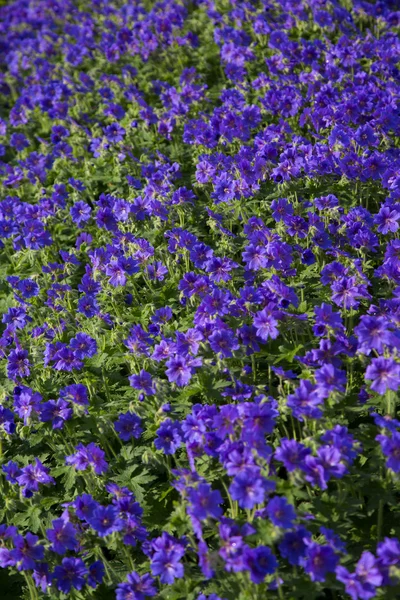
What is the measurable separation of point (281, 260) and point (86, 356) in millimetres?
1360

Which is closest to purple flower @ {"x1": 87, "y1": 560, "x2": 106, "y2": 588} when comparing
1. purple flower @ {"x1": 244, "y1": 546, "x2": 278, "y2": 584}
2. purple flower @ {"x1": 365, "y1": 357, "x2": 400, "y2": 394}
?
purple flower @ {"x1": 244, "y1": 546, "x2": 278, "y2": 584}

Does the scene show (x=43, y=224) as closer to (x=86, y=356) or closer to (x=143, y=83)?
(x=86, y=356)

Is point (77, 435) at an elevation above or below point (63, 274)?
below

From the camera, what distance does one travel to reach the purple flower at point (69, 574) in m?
3.62

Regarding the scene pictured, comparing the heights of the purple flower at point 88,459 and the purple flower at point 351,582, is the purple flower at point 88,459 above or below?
above

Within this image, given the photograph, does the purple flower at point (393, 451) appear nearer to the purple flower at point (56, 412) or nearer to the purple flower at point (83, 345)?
the purple flower at point (56, 412)

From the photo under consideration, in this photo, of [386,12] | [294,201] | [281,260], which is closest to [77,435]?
[281,260]

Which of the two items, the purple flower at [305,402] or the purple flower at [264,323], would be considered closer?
the purple flower at [305,402]

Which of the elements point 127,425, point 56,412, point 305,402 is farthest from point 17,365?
point 305,402

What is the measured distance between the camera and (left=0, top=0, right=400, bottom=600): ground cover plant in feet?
11.3

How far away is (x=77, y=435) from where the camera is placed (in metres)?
4.49

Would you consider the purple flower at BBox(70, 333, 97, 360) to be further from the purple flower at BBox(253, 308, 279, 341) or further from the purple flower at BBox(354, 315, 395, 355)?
the purple flower at BBox(354, 315, 395, 355)

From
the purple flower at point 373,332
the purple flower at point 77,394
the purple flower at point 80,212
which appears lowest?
the purple flower at point 373,332

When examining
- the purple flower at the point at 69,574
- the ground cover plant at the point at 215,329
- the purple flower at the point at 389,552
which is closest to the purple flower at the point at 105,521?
the ground cover plant at the point at 215,329
